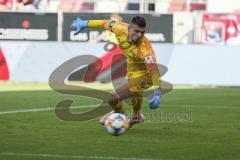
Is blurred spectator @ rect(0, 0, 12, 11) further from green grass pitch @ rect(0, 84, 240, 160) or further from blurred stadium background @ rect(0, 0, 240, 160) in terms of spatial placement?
green grass pitch @ rect(0, 84, 240, 160)

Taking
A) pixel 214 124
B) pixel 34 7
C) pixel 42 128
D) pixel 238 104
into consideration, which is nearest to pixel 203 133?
pixel 214 124

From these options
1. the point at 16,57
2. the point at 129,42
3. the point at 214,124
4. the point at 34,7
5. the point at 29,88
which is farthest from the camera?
the point at 34,7

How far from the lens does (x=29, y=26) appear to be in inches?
1098

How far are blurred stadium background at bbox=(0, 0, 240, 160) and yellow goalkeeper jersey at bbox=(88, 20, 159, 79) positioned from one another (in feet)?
3.42

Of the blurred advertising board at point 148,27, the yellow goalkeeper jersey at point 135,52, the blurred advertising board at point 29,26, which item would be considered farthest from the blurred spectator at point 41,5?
the yellow goalkeeper jersey at point 135,52

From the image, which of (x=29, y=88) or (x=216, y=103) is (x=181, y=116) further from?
(x=29, y=88)

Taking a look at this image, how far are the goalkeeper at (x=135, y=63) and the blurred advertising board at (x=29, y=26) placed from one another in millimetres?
13948

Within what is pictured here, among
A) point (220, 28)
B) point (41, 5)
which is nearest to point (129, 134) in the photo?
point (220, 28)

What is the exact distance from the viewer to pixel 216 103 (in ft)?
66.4

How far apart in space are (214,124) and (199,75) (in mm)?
11683

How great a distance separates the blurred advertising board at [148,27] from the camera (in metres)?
27.8

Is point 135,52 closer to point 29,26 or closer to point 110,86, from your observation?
point 110,86

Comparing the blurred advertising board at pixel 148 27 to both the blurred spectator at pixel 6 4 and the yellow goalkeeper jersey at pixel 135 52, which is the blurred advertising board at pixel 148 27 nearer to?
the blurred spectator at pixel 6 4

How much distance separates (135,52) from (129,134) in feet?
4.46
